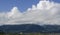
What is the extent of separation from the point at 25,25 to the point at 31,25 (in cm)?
411

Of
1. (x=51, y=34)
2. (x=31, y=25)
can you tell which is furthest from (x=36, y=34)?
(x=31, y=25)

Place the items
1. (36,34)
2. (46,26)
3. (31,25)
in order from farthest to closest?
(31,25) < (46,26) < (36,34)

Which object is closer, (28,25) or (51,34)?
(51,34)

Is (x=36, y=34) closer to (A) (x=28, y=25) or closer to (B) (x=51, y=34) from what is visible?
(B) (x=51, y=34)

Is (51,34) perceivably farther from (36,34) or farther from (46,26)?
(46,26)

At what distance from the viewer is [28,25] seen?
227ft

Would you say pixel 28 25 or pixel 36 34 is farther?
pixel 28 25

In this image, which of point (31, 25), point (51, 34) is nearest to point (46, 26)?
point (31, 25)

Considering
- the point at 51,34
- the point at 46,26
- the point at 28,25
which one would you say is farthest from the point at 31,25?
the point at 51,34

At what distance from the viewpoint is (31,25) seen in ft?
224

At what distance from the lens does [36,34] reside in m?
26.7

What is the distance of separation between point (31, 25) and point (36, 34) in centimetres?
4158

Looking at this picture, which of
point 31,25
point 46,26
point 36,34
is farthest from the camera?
point 31,25

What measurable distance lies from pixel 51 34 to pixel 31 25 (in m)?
41.3
